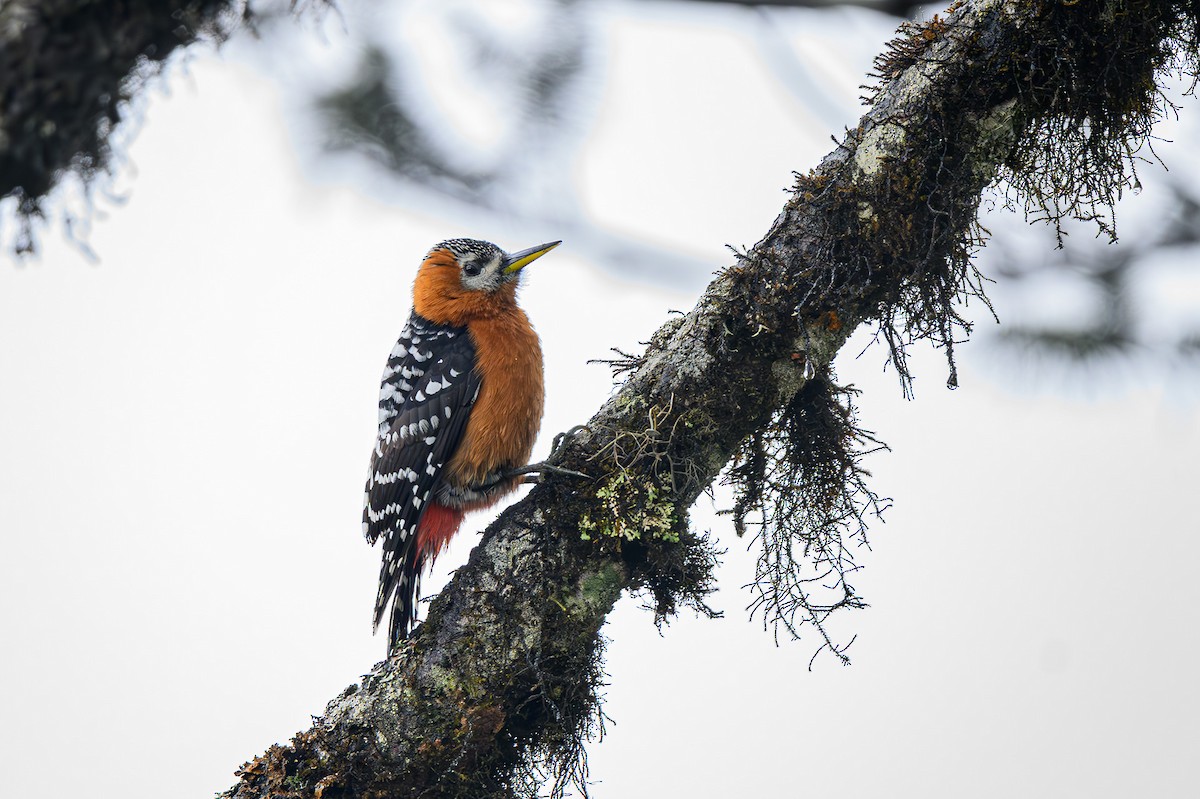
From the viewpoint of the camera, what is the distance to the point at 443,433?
177 inches

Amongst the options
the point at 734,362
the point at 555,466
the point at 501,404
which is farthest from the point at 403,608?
the point at 734,362

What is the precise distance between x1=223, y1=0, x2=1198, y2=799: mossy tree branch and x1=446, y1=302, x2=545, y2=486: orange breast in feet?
3.91

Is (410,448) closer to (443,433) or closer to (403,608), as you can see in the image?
(443,433)

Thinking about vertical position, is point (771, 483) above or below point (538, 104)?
below

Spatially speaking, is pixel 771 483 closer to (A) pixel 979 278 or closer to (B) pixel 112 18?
(A) pixel 979 278

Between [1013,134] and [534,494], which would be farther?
→ [534,494]

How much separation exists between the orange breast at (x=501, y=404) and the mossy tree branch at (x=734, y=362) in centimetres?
119

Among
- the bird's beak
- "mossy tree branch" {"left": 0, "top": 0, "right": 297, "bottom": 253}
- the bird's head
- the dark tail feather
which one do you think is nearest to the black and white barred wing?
the dark tail feather

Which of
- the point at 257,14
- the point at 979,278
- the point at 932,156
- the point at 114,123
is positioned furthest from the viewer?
the point at 979,278

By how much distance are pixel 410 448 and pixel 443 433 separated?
0.17 metres

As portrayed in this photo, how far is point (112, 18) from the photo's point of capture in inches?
70.2

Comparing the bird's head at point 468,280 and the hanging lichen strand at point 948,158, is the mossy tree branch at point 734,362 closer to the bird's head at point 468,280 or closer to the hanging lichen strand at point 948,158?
the hanging lichen strand at point 948,158

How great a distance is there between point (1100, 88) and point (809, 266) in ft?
3.37

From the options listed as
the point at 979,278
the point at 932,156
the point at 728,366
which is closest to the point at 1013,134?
the point at 932,156
